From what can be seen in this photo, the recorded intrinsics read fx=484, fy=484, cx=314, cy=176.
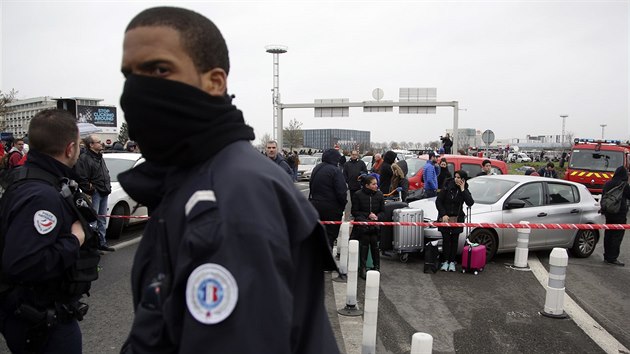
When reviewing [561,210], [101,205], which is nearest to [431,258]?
[561,210]

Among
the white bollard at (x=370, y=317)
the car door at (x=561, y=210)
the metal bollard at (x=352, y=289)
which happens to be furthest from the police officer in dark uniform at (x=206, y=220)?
the car door at (x=561, y=210)

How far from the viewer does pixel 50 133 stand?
2723mm

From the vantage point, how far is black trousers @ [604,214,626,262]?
9328 millimetres

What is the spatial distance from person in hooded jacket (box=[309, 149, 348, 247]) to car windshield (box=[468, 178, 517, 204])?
3.01 metres

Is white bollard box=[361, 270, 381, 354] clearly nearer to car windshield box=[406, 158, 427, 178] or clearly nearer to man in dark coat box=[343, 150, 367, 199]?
man in dark coat box=[343, 150, 367, 199]

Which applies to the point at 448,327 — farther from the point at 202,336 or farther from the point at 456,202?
the point at 202,336

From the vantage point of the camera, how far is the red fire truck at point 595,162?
59.8ft

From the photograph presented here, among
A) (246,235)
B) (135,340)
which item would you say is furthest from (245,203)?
(135,340)

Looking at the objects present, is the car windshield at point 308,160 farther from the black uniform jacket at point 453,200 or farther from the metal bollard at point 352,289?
the metal bollard at point 352,289

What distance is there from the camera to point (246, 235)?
41.3 inches

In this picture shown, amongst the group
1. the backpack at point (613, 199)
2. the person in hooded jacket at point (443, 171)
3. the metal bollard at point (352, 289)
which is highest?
the person in hooded jacket at point (443, 171)

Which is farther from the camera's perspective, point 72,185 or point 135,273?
point 72,185

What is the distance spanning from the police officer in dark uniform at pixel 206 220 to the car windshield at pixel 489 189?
8.87 meters

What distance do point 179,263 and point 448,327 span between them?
5294mm
